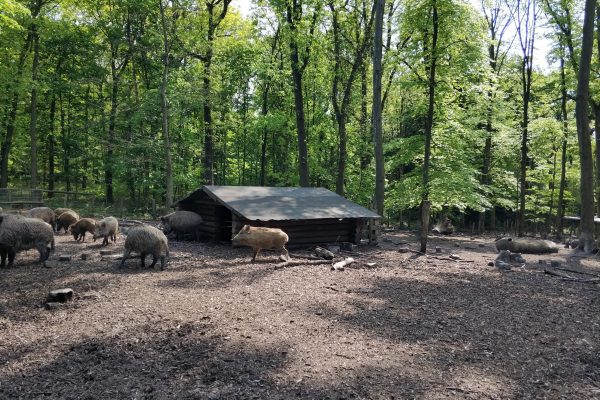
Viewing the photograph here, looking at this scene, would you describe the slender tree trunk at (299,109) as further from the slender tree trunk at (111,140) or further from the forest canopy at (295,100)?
the slender tree trunk at (111,140)

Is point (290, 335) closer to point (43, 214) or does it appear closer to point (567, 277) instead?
point (567, 277)

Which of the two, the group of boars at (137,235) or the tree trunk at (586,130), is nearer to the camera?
the group of boars at (137,235)

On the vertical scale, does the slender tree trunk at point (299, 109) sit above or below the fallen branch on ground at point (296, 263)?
above

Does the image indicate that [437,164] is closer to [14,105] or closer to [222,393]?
[222,393]

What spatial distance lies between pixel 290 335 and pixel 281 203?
10021 millimetres

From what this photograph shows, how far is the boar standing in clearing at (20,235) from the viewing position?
1031cm

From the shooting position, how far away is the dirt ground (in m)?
5.07

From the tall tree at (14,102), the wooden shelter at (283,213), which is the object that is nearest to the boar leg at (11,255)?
the wooden shelter at (283,213)

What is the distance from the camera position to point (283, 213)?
15.2 metres

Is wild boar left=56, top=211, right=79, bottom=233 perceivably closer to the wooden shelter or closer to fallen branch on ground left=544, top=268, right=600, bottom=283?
the wooden shelter

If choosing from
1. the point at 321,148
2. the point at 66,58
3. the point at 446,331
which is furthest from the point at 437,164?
the point at 66,58

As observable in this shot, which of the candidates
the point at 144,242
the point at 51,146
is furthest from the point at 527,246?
the point at 51,146

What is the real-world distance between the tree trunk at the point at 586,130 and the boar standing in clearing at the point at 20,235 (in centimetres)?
1817

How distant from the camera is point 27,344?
6.04m
